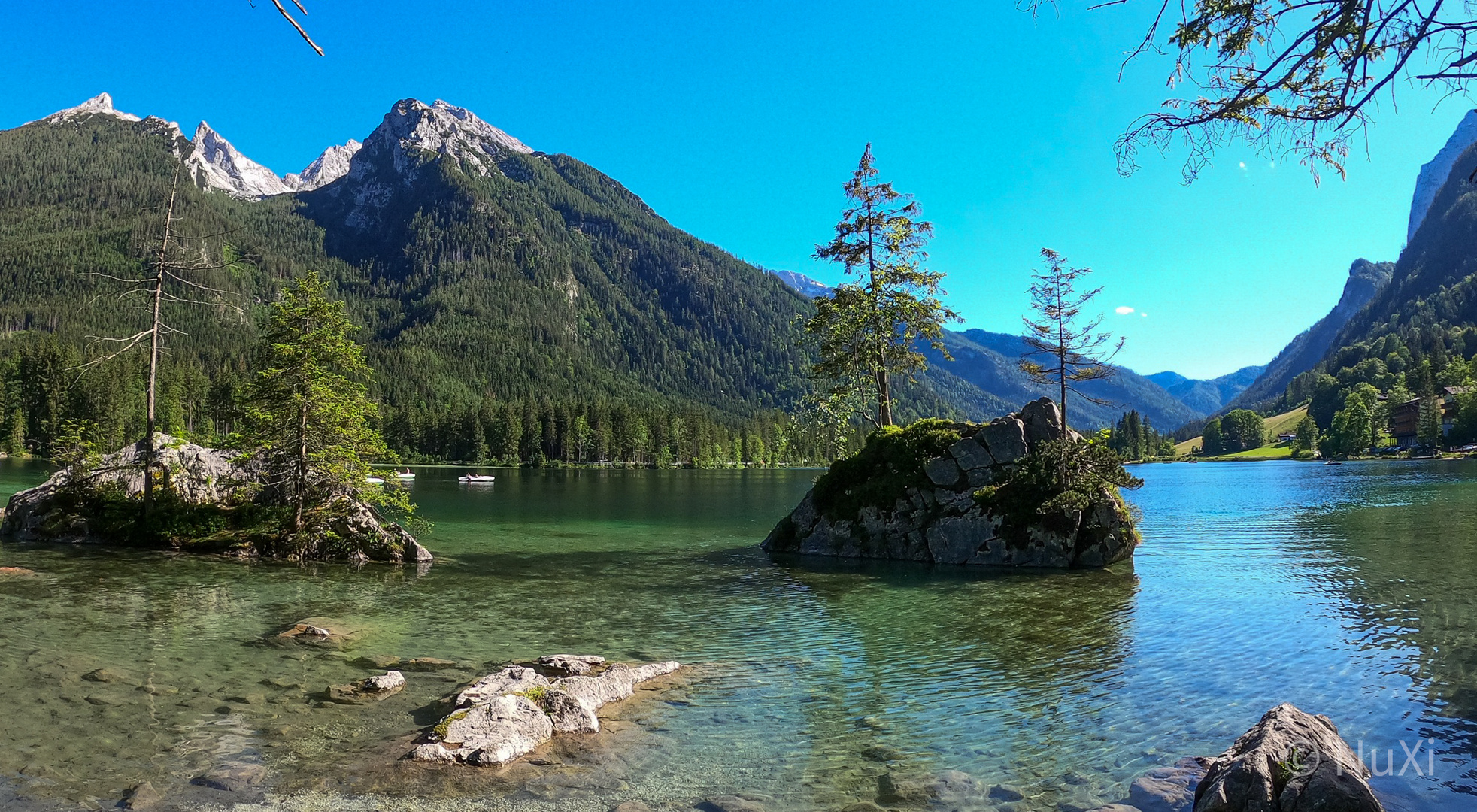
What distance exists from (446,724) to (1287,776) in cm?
1001

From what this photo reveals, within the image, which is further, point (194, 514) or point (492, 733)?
point (194, 514)

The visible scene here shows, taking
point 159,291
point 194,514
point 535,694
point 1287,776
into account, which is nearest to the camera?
point 1287,776

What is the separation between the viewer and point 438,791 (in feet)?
27.5

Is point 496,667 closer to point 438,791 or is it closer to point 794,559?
point 438,791

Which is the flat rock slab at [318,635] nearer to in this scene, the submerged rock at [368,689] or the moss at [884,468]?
the submerged rock at [368,689]

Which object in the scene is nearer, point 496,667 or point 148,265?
point 496,667

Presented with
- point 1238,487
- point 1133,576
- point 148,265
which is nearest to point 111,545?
point 148,265

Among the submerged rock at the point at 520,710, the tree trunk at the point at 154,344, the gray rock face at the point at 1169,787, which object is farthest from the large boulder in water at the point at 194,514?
the gray rock face at the point at 1169,787

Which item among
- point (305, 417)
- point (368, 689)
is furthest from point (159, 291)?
point (368, 689)

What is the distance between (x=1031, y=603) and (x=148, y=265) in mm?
34993

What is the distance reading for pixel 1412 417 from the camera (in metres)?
166

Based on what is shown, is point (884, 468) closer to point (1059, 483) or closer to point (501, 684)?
point (1059, 483)

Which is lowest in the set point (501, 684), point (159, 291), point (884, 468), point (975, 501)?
point (501, 684)

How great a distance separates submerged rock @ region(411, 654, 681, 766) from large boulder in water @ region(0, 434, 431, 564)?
19.9 m
